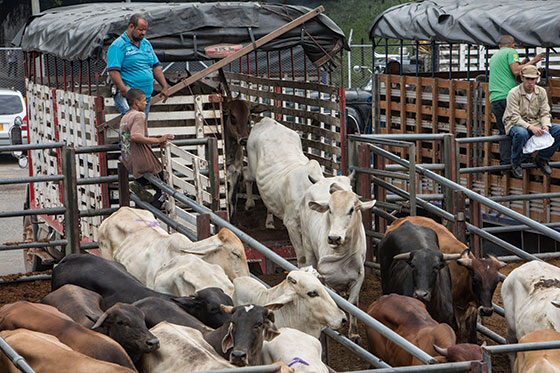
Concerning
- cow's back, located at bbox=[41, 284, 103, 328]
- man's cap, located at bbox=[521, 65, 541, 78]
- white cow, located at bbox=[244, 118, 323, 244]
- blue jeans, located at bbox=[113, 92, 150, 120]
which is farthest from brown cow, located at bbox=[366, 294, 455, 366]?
man's cap, located at bbox=[521, 65, 541, 78]

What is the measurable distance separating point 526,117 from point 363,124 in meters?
12.7

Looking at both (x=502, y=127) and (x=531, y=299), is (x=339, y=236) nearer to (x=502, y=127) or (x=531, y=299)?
(x=531, y=299)

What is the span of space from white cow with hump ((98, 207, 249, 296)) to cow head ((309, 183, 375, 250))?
3.49ft

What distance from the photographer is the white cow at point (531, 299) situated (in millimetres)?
7703

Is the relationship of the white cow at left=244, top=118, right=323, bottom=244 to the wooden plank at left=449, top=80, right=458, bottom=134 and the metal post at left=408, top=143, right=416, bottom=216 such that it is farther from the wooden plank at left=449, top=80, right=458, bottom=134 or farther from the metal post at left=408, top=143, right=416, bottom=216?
the wooden plank at left=449, top=80, right=458, bottom=134

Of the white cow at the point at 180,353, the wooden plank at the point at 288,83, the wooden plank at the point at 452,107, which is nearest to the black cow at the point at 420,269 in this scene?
the white cow at the point at 180,353

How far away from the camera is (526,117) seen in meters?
11.6

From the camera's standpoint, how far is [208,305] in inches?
274

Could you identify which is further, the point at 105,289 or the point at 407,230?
the point at 407,230

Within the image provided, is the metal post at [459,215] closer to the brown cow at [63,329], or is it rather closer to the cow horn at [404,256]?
the cow horn at [404,256]

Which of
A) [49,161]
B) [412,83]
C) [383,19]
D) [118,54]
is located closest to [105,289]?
[118,54]

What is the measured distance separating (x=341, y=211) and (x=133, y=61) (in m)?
3.00

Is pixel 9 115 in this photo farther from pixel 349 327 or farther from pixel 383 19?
pixel 349 327

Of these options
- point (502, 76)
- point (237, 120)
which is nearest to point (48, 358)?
point (237, 120)
